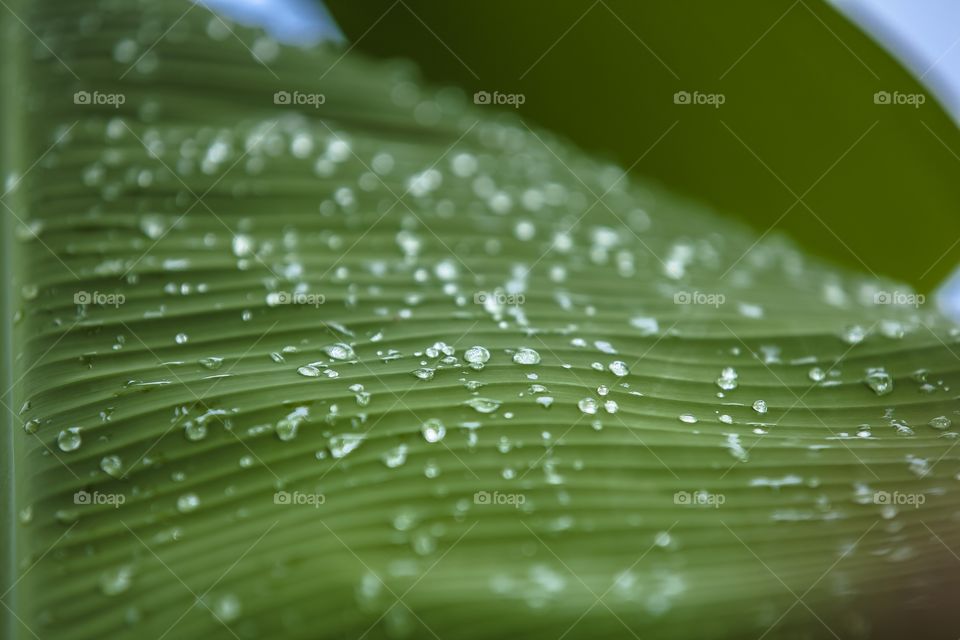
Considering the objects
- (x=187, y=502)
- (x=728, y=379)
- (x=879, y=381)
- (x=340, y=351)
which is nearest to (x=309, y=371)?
(x=340, y=351)

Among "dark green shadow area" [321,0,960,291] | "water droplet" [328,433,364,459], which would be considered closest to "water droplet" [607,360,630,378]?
"water droplet" [328,433,364,459]

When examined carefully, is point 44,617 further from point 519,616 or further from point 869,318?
point 869,318

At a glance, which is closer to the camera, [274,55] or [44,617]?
[44,617]

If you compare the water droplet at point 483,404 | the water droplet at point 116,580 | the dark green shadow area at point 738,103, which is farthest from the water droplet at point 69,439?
the dark green shadow area at point 738,103

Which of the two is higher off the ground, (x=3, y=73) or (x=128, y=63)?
(x=128, y=63)

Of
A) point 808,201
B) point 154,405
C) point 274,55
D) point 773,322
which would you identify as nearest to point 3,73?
point 274,55

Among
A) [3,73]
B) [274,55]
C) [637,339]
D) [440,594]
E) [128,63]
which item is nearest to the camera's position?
[440,594]

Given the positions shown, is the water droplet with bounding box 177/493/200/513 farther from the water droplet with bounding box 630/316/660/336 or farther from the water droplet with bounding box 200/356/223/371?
the water droplet with bounding box 630/316/660/336

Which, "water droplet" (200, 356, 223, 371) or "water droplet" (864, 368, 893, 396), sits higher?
"water droplet" (864, 368, 893, 396)

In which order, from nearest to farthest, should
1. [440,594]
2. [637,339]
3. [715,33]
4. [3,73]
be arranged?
[440,594]
[637,339]
[3,73]
[715,33]
